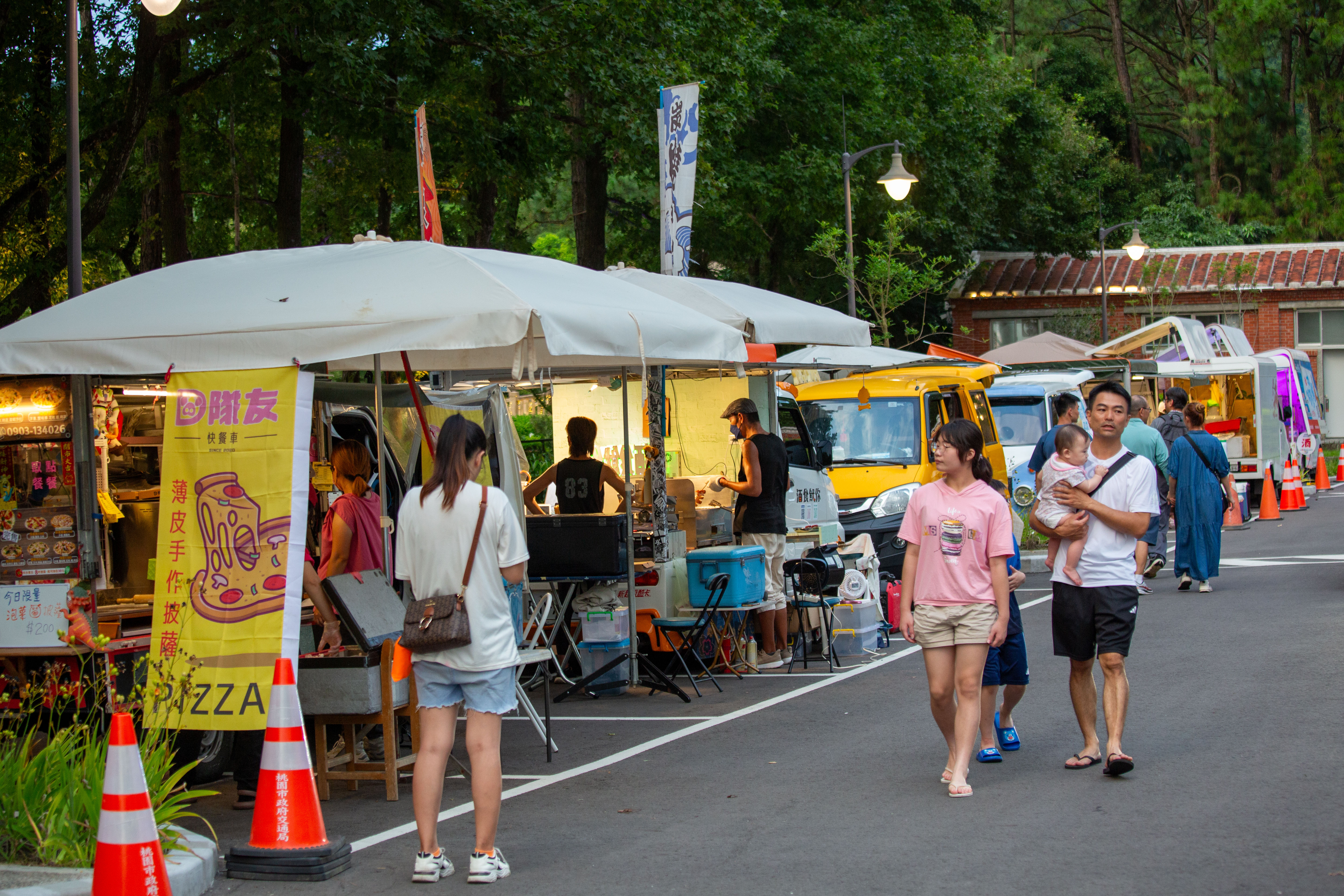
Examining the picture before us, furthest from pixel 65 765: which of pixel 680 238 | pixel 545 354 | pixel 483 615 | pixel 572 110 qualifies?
pixel 572 110

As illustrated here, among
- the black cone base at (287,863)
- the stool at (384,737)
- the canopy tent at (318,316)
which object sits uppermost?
the canopy tent at (318,316)

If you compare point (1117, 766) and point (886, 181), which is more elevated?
point (886, 181)

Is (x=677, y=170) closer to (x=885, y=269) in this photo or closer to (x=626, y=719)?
(x=626, y=719)

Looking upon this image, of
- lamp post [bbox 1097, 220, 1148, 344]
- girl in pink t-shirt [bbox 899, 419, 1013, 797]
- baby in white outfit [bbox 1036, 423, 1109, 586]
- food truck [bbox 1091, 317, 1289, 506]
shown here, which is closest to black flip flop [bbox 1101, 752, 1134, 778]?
girl in pink t-shirt [bbox 899, 419, 1013, 797]

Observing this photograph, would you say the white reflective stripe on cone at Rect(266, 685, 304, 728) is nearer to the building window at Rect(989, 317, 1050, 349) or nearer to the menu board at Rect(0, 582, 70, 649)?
the menu board at Rect(0, 582, 70, 649)

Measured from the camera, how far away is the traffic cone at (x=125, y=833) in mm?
5109

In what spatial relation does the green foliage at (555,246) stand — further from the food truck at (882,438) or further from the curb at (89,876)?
the curb at (89,876)

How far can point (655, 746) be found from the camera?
27.8 ft

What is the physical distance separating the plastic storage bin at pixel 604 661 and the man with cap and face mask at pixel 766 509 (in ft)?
4.18

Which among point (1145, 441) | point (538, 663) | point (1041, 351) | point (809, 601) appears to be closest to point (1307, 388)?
point (1041, 351)

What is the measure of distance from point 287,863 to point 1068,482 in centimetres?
411

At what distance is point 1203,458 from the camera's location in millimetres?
14438

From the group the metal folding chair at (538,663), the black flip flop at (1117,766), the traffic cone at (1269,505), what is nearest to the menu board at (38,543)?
the metal folding chair at (538,663)

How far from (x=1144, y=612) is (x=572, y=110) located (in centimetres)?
1306
